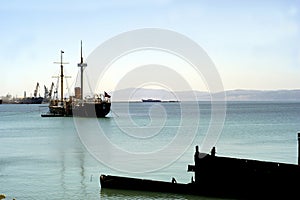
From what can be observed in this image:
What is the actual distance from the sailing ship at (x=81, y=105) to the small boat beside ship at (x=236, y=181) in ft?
314

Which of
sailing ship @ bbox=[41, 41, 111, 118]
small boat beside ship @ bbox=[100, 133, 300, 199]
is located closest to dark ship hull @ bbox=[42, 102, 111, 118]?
sailing ship @ bbox=[41, 41, 111, 118]

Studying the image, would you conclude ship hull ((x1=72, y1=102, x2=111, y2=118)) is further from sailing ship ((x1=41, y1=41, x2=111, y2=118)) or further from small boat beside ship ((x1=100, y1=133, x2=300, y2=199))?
small boat beside ship ((x1=100, y1=133, x2=300, y2=199))

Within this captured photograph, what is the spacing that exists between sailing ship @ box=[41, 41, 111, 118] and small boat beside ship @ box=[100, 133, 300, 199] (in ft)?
314

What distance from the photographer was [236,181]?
1043 inches

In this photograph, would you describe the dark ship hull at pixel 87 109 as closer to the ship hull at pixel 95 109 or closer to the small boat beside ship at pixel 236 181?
the ship hull at pixel 95 109

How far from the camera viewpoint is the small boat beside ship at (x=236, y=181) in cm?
2495

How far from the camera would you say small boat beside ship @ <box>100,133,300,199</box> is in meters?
25.0

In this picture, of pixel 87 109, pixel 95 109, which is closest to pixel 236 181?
pixel 95 109

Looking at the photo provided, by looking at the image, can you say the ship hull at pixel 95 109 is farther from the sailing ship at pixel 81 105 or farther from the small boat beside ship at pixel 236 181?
the small boat beside ship at pixel 236 181

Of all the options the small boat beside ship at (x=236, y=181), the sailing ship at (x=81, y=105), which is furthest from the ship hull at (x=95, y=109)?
the small boat beside ship at (x=236, y=181)

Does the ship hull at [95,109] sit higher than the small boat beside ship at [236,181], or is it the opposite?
the ship hull at [95,109]

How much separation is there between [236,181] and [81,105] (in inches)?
4215

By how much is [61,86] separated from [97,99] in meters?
20.0

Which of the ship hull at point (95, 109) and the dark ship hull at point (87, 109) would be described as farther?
the dark ship hull at point (87, 109)
